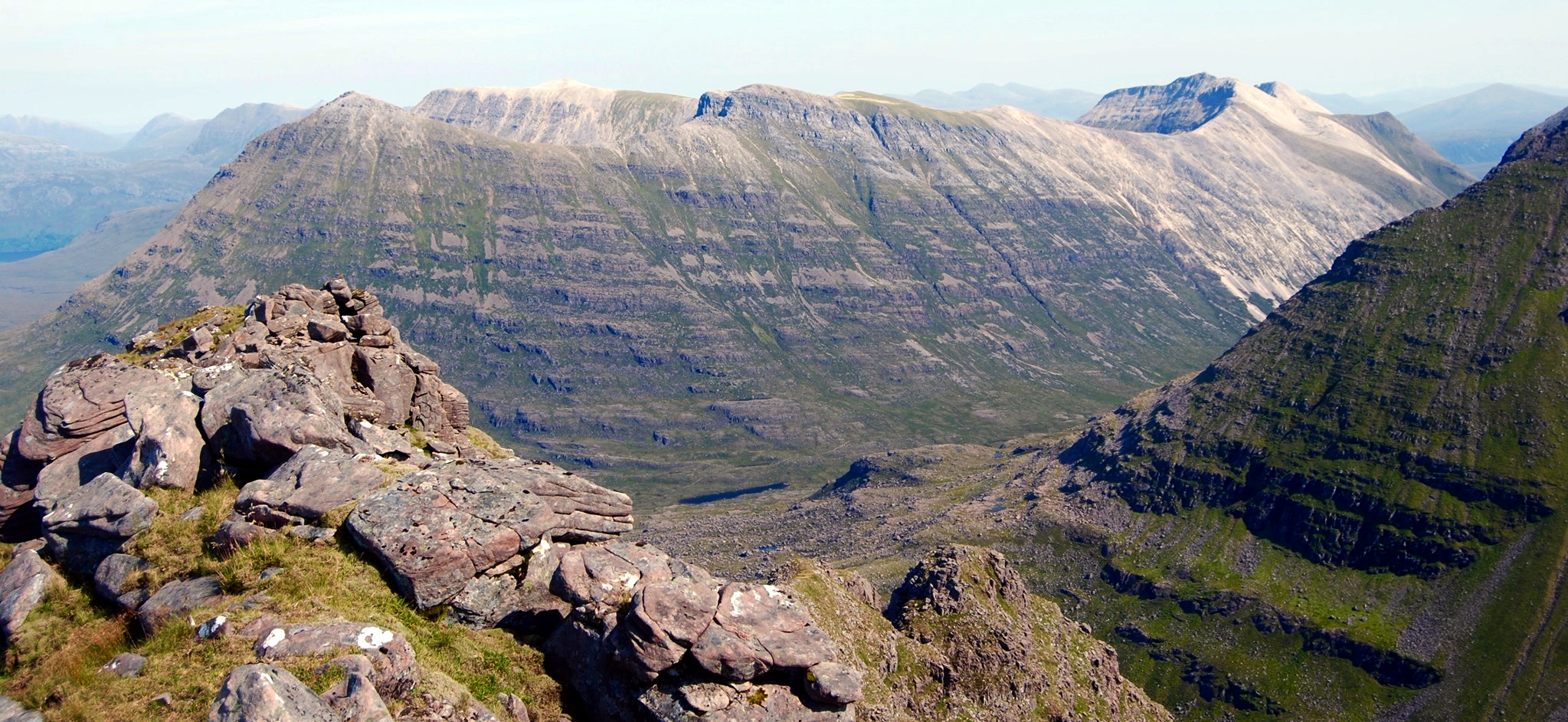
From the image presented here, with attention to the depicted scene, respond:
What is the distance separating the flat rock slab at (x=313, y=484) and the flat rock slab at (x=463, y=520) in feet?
4.48

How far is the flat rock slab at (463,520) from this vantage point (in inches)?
1581

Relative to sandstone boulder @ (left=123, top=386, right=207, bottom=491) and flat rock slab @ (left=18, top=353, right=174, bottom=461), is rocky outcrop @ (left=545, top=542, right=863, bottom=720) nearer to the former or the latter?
sandstone boulder @ (left=123, top=386, right=207, bottom=491)

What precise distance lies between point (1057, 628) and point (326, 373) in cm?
8208

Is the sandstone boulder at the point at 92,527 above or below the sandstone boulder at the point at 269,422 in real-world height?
below

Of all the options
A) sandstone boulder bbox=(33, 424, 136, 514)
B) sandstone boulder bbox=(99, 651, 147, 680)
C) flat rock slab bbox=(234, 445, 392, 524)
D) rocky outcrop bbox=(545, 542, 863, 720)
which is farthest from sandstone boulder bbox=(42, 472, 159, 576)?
rocky outcrop bbox=(545, 542, 863, 720)

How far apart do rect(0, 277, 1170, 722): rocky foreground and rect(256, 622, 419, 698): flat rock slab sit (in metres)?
0.08

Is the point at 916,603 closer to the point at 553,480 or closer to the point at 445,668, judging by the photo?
the point at 553,480

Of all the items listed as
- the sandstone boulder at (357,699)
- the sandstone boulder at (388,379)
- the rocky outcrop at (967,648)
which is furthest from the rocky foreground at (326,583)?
the rocky outcrop at (967,648)

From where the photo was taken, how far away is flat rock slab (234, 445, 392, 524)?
135 feet

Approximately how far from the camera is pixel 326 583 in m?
37.9

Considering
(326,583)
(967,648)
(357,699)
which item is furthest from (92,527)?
(967,648)

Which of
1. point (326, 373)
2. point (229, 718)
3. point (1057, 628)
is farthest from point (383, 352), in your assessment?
point (1057, 628)

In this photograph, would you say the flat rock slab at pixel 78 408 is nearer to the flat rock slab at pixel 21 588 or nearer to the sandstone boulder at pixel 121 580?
the flat rock slab at pixel 21 588

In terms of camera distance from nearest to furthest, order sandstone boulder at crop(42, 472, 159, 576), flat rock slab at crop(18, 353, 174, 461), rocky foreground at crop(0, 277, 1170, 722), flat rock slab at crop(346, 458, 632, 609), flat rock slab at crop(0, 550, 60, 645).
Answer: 1. rocky foreground at crop(0, 277, 1170, 722)
2. flat rock slab at crop(0, 550, 60, 645)
3. flat rock slab at crop(346, 458, 632, 609)
4. sandstone boulder at crop(42, 472, 159, 576)
5. flat rock slab at crop(18, 353, 174, 461)
